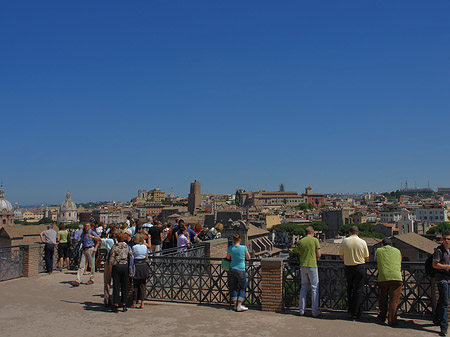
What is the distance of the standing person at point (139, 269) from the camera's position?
8.19 metres

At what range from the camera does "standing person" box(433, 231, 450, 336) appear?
6477mm

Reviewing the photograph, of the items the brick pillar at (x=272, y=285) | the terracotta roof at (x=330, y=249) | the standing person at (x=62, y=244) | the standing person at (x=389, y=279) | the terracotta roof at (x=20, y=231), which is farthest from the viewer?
the terracotta roof at (x=20, y=231)

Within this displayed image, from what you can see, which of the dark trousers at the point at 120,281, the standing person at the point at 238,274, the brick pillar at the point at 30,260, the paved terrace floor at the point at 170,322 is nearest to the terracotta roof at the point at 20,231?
the brick pillar at the point at 30,260

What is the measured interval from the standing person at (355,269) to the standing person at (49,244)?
358 inches

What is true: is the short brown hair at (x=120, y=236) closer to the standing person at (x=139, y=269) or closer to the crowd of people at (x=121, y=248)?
the crowd of people at (x=121, y=248)

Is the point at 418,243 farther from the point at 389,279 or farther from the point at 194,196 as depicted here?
the point at 194,196

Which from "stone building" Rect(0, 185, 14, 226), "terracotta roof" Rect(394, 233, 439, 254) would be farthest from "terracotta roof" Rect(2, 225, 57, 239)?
"stone building" Rect(0, 185, 14, 226)

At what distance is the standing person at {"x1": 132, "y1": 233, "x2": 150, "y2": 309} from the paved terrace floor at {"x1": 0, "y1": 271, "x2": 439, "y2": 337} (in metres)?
0.31

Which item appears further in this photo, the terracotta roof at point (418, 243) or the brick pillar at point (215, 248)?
the terracotta roof at point (418, 243)

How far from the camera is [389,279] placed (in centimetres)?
685

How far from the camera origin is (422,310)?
23.7 ft

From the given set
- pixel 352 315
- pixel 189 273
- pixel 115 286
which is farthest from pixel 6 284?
pixel 352 315

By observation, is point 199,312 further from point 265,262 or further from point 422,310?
point 422,310

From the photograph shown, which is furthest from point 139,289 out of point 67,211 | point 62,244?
point 67,211
